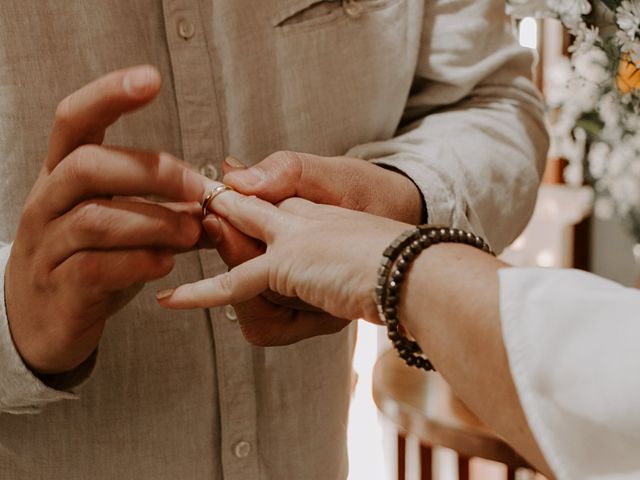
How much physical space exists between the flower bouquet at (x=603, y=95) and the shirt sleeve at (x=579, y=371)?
74cm

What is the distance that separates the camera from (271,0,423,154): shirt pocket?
948 mm

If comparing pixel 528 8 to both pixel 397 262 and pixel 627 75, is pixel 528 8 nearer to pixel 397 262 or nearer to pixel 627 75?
pixel 627 75

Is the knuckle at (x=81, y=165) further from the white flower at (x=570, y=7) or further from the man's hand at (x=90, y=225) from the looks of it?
the white flower at (x=570, y=7)

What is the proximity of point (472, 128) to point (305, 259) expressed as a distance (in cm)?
41

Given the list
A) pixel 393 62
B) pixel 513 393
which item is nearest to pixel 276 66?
pixel 393 62

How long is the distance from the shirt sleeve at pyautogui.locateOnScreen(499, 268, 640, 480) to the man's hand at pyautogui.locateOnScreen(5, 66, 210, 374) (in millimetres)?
337

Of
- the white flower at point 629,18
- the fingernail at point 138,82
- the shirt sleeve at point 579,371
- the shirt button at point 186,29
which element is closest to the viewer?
the shirt sleeve at point 579,371

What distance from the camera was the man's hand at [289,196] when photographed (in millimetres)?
808

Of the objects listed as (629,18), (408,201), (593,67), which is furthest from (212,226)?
(593,67)

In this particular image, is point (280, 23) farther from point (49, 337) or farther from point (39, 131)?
point (49, 337)

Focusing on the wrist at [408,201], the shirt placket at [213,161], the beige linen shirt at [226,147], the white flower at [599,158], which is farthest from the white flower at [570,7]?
the white flower at [599,158]

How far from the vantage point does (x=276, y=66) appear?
0.94m

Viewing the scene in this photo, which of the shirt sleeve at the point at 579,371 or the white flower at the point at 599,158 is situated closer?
the shirt sleeve at the point at 579,371

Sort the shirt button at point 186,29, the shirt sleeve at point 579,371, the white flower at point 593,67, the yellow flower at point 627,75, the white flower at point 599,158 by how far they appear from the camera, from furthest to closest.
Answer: the white flower at point 599,158 → the white flower at point 593,67 → the yellow flower at point 627,75 → the shirt button at point 186,29 → the shirt sleeve at point 579,371
